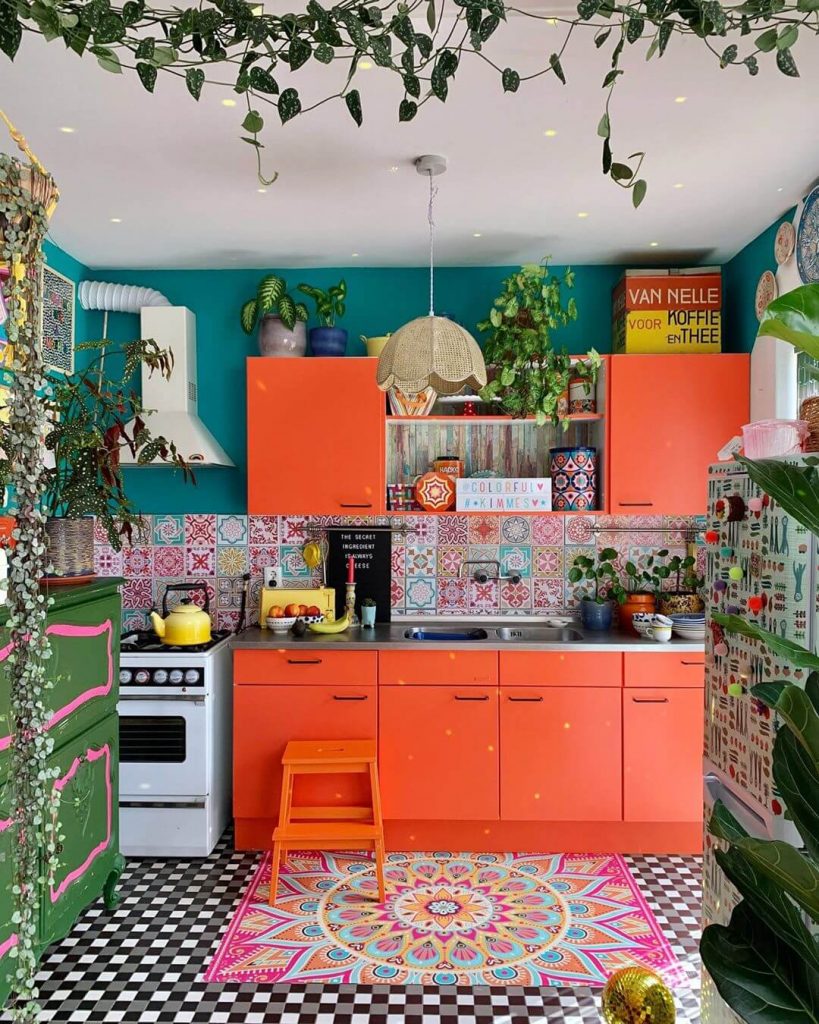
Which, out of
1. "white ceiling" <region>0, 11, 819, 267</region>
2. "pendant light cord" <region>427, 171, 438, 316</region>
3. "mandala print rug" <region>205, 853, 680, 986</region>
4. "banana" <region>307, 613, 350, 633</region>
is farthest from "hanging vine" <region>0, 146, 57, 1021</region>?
"banana" <region>307, 613, 350, 633</region>

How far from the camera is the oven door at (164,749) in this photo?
3.56m

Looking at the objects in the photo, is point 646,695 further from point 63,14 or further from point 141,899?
point 63,14

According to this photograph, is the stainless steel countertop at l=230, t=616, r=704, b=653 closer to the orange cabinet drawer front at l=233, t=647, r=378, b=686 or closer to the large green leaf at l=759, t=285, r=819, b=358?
the orange cabinet drawer front at l=233, t=647, r=378, b=686

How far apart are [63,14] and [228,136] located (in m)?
1.32

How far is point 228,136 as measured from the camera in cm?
267

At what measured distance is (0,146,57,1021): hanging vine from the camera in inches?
63.4

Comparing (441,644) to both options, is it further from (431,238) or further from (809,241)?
(809,241)

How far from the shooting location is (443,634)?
4.09 m

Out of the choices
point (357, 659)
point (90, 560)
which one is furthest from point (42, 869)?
point (357, 659)

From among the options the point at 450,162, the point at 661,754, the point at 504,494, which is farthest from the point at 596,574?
the point at 450,162

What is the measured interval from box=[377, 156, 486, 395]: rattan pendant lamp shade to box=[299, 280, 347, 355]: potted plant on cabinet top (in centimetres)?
111

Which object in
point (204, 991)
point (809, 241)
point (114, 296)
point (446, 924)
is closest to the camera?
point (204, 991)

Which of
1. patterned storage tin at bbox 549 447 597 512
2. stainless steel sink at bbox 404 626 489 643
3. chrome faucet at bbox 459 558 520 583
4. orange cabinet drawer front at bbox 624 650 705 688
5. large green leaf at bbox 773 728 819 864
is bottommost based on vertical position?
orange cabinet drawer front at bbox 624 650 705 688

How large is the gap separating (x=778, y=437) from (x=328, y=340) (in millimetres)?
2387
